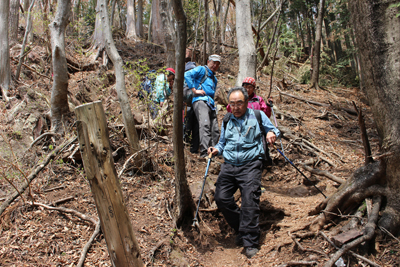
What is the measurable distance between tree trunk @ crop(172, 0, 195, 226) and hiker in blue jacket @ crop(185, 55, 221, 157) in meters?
2.11

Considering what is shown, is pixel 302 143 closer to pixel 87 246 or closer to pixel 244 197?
pixel 244 197

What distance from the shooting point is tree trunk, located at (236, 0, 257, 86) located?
632cm

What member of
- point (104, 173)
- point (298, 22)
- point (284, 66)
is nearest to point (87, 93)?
point (104, 173)

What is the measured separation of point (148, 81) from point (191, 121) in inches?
69.6

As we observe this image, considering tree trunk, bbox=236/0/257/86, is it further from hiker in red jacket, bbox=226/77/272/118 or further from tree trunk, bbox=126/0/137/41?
tree trunk, bbox=126/0/137/41

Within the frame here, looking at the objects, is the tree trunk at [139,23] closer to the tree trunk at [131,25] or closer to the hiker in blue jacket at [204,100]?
the tree trunk at [131,25]

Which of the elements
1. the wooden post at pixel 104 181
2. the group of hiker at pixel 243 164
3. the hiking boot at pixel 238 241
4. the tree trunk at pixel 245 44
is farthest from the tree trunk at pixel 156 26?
the wooden post at pixel 104 181

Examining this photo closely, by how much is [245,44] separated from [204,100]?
63.1 inches

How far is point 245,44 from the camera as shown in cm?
639

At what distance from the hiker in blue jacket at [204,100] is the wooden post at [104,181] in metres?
3.68

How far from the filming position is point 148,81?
17.7 ft

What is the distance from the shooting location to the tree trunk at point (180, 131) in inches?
128

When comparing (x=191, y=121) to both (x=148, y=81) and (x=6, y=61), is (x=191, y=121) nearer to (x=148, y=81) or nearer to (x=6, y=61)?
(x=148, y=81)

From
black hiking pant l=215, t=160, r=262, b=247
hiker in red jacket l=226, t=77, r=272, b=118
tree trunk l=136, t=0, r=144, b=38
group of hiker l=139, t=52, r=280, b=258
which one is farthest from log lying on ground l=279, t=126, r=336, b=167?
tree trunk l=136, t=0, r=144, b=38
